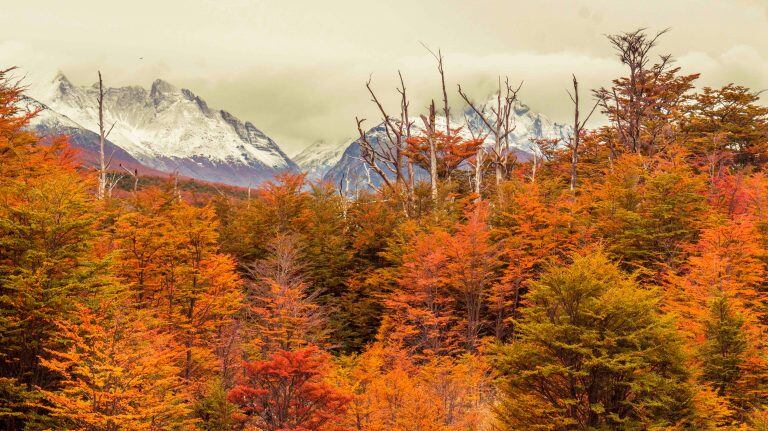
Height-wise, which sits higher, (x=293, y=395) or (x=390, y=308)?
(x=390, y=308)

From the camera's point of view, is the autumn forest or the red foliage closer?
the autumn forest

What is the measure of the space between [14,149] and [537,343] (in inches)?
811

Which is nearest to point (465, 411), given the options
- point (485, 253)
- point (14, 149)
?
point (485, 253)

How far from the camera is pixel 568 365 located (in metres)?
12.0

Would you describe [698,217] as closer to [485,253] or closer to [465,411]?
[485,253]

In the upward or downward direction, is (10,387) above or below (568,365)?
below

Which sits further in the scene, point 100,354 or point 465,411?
point 465,411

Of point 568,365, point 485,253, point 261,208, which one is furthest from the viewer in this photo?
point 261,208

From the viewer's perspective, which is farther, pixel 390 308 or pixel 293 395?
pixel 390 308

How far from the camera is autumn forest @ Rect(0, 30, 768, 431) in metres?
12.1

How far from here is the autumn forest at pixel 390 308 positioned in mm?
12133

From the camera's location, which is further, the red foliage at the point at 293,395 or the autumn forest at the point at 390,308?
the red foliage at the point at 293,395

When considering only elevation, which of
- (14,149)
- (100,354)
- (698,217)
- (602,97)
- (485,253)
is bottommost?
(100,354)

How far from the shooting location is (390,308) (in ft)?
81.3
